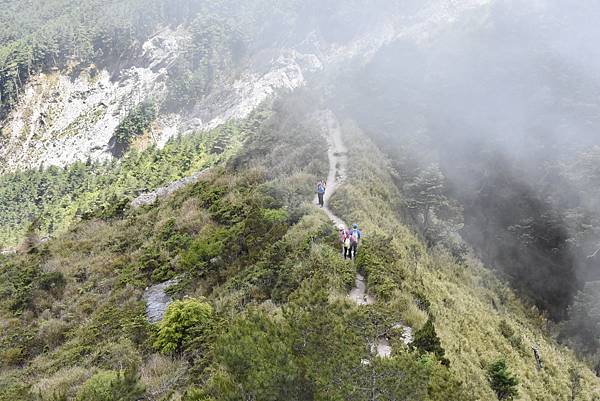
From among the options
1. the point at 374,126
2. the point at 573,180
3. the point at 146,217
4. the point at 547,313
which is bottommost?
the point at 547,313

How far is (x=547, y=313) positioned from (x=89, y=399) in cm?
2632

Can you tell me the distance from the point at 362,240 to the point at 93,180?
57.4 meters

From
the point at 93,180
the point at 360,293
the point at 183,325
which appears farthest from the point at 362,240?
the point at 93,180

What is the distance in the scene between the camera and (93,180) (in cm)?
6391

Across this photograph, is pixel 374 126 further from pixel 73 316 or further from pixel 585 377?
pixel 73 316

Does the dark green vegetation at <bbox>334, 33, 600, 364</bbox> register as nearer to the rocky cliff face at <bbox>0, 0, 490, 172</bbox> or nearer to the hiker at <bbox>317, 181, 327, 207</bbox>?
the hiker at <bbox>317, 181, 327, 207</bbox>

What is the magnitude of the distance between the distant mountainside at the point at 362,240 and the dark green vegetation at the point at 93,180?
0.43 metres

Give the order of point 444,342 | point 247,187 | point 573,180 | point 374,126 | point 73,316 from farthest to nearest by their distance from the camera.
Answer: point 374,126
point 573,180
point 247,187
point 73,316
point 444,342

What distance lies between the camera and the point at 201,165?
1971 inches

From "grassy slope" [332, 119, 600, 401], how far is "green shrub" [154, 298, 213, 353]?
459cm

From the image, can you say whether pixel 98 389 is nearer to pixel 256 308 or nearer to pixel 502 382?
pixel 256 308

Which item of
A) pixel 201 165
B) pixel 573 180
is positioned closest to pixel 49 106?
pixel 201 165

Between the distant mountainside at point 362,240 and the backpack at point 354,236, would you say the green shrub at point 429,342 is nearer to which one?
the distant mountainside at point 362,240

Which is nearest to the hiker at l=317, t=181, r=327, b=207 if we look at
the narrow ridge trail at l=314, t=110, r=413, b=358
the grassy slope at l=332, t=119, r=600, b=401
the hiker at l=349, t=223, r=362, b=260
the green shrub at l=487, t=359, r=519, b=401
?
the narrow ridge trail at l=314, t=110, r=413, b=358
